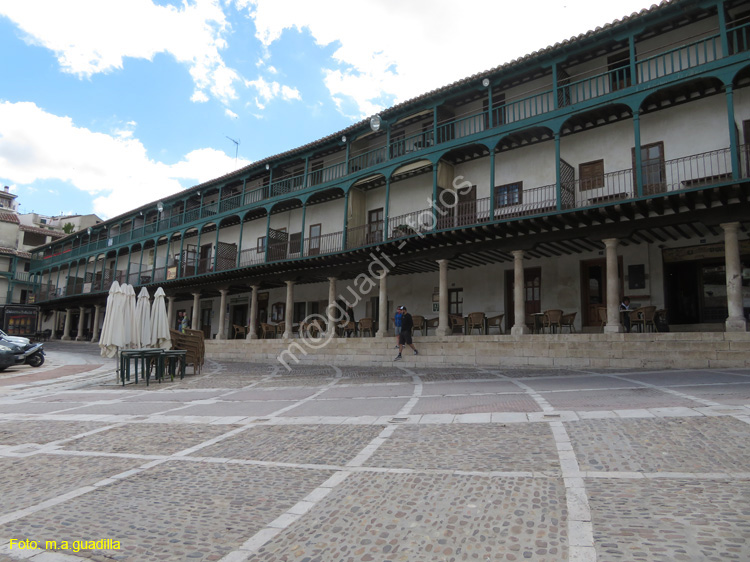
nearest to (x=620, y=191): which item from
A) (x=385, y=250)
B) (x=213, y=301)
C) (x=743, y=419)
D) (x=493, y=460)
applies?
(x=385, y=250)

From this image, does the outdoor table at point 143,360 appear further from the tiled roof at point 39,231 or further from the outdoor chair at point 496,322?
the tiled roof at point 39,231

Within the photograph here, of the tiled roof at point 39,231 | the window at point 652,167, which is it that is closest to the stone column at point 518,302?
the window at point 652,167

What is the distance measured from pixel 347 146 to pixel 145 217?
18.8 m

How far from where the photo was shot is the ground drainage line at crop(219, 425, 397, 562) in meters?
2.92

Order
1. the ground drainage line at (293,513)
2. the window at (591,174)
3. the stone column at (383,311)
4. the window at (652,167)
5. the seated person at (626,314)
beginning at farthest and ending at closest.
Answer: the stone column at (383,311) < the window at (591,174) < the seated person at (626,314) < the window at (652,167) < the ground drainage line at (293,513)

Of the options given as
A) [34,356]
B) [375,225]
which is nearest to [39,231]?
[34,356]

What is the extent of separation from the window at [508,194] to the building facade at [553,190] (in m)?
0.05

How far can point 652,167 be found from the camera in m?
14.0

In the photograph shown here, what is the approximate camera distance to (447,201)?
18000mm

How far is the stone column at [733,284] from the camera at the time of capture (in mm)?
11320

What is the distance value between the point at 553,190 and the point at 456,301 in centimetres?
578

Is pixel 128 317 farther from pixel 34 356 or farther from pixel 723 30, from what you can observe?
pixel 723 30

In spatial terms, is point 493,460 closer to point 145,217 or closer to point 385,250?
point 385,250

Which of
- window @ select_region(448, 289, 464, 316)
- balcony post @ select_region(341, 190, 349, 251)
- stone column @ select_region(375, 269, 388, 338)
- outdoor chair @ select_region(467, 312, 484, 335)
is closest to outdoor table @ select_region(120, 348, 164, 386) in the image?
stone column @ select_region(375, 269, 388, 338)
